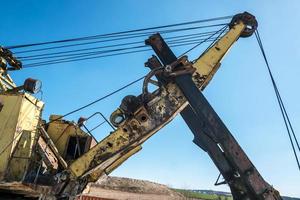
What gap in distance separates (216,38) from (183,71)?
56.7 inches

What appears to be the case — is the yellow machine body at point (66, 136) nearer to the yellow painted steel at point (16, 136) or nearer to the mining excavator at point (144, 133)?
the mining excavator at point (144, 133)

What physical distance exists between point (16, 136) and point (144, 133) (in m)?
3.55

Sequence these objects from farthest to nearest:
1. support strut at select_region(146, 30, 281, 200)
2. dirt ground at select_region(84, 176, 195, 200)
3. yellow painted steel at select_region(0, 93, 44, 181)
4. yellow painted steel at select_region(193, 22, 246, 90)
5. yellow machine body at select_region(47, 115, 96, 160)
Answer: dirt ground at select_region(84, 176, 195, 200) < yellow machine body at select_region(47, 115, 96, 160) < yellow painted steel at select_region(0, 93, 44, 181) < yellow painted steel at select_region(193, 22, 246, 90) < support strut at select_region(146, 30, 281, 200)

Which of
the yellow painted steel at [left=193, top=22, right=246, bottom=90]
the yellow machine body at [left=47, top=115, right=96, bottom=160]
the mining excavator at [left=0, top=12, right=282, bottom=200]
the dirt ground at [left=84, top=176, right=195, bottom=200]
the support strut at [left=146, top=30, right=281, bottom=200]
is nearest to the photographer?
the support strut at [left=146, top=30, right=281, bottom=200]

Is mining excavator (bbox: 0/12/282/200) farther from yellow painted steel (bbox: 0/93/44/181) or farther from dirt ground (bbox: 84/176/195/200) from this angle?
dirt ground (bbox: 84/176/195/200)

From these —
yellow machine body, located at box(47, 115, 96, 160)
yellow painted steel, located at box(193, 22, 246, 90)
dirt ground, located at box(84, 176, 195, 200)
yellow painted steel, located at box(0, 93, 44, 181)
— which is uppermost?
dirt ground, located at box(84, 176, 195, 200)

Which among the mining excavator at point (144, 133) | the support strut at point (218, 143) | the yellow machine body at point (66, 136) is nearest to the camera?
the support strut at point (218, 143)

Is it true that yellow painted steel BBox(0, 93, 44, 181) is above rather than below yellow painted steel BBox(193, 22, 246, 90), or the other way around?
below

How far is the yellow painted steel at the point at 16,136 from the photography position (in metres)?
7.61

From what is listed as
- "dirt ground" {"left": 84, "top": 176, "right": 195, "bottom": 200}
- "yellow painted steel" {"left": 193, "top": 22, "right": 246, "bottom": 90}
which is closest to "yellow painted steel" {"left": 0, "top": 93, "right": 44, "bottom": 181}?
"yellow painted steel" {"left": 193, "top": 22, "right": 246, "bottom": 90}

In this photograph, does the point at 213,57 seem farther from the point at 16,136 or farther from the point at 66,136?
the point at 16,136

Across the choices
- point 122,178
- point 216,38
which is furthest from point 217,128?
point 122,178

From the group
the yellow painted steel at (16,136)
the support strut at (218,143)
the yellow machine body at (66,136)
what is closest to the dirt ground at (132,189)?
the yellow machine body at (66,136)

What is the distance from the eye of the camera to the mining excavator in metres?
6.33
